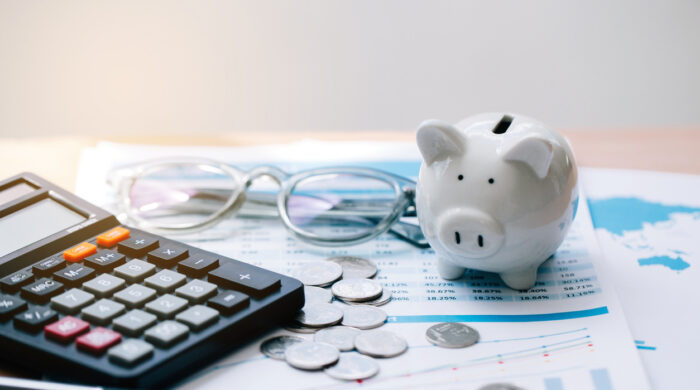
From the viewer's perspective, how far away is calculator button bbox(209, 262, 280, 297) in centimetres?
43

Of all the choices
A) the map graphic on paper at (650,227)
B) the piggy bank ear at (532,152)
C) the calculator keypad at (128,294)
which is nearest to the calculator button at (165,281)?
the calculator keypad at (128,294)

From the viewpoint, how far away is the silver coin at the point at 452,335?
1.38 ft

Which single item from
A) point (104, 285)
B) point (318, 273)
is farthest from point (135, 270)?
point (318, 273)

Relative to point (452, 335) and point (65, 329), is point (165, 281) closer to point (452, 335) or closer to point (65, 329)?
point (65, 329)

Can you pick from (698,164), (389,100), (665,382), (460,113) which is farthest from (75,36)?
(665,382)

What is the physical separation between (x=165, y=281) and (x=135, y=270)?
0.03 meters

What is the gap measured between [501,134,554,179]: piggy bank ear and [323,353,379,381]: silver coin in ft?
0.47

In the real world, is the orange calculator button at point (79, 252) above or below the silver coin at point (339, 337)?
below

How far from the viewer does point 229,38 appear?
45.9 inches

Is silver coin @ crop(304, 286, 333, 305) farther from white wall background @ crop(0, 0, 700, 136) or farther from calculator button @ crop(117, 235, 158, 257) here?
white wall background @ crop(0, 0, 700, 136)

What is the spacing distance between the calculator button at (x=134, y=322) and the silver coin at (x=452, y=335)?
15cm

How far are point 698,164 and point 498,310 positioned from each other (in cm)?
34

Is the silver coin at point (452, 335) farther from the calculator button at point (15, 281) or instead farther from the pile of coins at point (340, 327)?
the calculator button at point (15, 281)

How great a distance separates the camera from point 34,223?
1.66 ft
